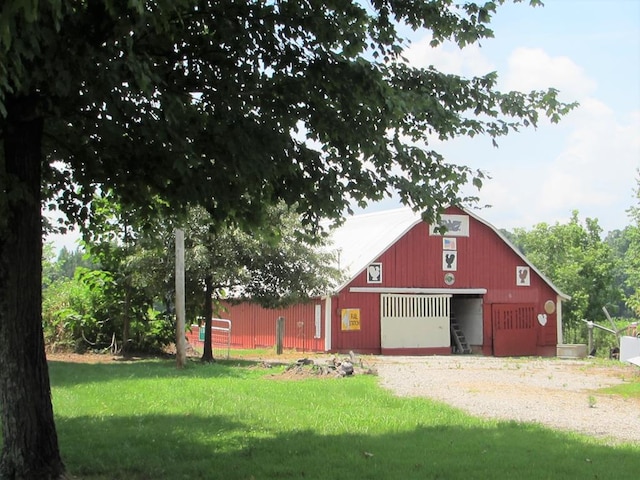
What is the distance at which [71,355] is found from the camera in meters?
24.0

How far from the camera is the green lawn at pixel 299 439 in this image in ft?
23.8

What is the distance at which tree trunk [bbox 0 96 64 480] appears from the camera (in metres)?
6.50

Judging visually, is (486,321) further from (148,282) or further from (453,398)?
(453,398)

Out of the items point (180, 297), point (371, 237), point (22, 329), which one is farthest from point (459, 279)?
point (22, 329)

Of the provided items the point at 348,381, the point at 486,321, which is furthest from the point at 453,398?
the point at 486,321

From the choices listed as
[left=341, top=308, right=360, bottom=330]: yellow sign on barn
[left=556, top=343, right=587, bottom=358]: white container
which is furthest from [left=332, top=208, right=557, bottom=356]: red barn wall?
Result: [left=556, top=343, right=587, bottom=358]: white container

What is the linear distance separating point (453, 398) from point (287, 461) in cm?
671

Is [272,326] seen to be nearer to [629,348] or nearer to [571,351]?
[571,351]

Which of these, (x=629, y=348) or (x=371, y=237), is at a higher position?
(x=371, y=237)

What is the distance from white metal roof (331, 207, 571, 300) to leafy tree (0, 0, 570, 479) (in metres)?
20.1

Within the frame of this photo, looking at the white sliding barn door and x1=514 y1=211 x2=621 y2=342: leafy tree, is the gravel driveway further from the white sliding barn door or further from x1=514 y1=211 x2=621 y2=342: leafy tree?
x1=514 y1=211 x2=621 y2=342: leafy tree

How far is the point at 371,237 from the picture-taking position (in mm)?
34188

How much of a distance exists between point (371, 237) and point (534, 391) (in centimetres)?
1927

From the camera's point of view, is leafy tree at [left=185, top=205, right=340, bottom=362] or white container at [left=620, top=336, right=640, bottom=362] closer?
leafy tree at [left=185, top=205, right=340, bottom=362]
